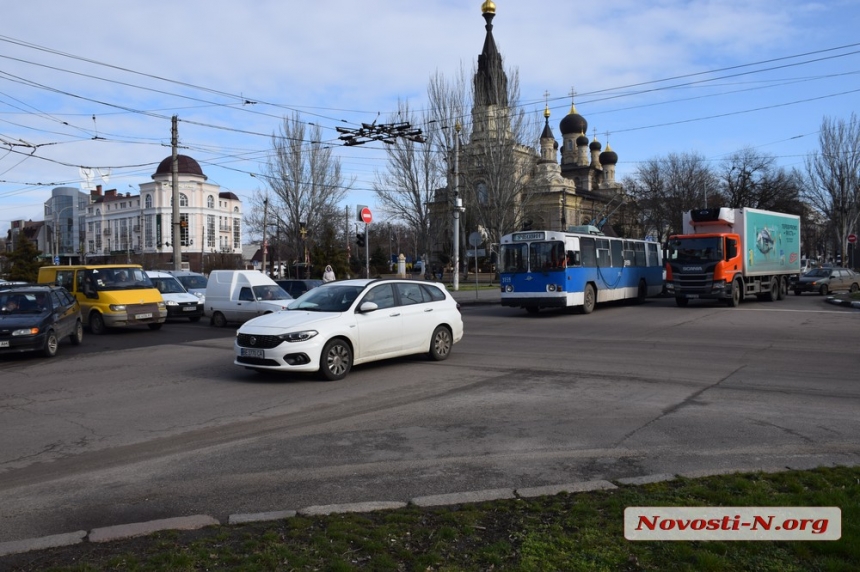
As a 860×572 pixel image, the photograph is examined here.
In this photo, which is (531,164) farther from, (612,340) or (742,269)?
(612,340)

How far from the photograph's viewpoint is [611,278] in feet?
88.4

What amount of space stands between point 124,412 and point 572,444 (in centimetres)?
572

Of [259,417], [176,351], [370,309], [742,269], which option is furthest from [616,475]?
[742,269]

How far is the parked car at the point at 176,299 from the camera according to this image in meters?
23.8

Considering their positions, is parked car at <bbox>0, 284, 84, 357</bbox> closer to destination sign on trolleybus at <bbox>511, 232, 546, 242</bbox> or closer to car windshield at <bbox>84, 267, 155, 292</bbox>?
car windshield at <bbox>84, 267, 155, 292</bbox>

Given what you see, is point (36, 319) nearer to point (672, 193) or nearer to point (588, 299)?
point (588, 299)

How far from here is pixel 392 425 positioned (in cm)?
776

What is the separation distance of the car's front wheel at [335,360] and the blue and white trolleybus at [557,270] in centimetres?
1365

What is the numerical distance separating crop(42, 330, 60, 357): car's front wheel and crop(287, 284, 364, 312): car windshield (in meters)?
6.49

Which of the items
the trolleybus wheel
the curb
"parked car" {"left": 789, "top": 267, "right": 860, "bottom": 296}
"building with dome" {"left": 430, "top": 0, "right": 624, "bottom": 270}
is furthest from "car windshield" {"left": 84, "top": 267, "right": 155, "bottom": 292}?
"parked car" {"left": 789, "top": 267, "right": 860, "bottom": 296}

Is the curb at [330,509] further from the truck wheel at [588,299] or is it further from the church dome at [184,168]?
the church dome at [184,168]

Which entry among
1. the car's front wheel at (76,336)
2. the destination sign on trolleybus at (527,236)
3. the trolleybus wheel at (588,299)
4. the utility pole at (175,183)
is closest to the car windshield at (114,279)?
the car's front wheel at (76,336)

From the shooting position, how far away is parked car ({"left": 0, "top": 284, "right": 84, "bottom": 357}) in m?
14.1

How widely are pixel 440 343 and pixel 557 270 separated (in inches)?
451
